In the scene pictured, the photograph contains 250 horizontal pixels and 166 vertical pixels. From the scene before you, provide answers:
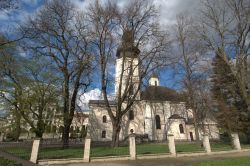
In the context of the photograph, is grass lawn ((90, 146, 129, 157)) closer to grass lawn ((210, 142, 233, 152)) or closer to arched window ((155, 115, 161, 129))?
grass lawn ((210, 142, 233, 152))

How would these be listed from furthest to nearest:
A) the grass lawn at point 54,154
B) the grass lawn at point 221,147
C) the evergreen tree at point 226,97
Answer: the evergreen tree at point 226,97 → the grass lawn at point 221,147 → the grass lawn at point 54,154

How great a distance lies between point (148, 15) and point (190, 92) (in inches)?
376

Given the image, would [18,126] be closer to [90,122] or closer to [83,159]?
[83,159]

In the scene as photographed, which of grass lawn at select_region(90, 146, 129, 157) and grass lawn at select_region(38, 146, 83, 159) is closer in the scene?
grass lawn at select_region(38, 146, 83, 159)

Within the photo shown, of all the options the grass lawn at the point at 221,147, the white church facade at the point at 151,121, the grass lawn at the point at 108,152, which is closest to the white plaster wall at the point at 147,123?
the white church facade at the point at 151,121

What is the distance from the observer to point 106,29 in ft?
75.7

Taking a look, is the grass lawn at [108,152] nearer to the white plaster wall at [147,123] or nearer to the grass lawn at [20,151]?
the grass lawn at [20,151]

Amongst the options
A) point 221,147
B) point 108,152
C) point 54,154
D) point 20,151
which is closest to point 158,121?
point 221,147

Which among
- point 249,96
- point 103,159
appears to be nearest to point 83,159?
point 103,159

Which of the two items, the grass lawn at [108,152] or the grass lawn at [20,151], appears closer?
the grass lawn at [20,151]

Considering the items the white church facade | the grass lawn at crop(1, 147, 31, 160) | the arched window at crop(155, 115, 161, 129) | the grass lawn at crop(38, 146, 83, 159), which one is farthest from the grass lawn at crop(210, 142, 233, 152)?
the arched window at crop(155, 115, 161, 129)

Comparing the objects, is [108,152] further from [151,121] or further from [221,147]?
[151,121]

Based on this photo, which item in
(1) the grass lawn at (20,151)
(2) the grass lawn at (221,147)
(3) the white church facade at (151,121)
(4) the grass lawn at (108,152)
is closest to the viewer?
(1) the grass lawn at (20,151)

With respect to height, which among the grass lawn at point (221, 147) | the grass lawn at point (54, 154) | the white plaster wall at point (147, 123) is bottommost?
the grass lawn at point (54, 154)
